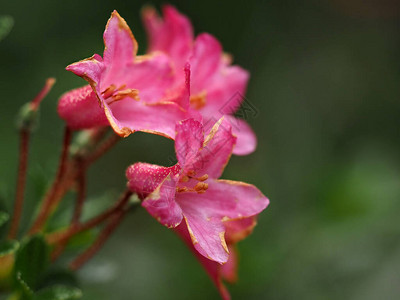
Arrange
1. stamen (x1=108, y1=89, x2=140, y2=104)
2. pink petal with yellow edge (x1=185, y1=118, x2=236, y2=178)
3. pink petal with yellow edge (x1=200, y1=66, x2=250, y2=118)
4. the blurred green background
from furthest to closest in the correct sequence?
the blurred green background → pink petal with yellow edge (x1=200, y1=66, x2=250, y2=118) → stamen (x1=108, y1=89, x2=140, y2=104) → pink petal with yellow edge (x1=185, y1=118, x2=236, y2=178)

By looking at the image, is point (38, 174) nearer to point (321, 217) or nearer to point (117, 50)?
point (117, 50)

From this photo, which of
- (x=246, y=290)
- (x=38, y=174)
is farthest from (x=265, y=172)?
(x=38, y=174)

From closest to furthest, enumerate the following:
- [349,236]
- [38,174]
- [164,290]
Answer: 1. [38,174]
2. [349,236]
3. [164,290]

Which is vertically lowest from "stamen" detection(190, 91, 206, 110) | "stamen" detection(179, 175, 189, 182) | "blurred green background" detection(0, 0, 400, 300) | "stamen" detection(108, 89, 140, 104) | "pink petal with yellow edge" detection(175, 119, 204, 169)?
"blurred green background" detection(0, 0, 400, 300)

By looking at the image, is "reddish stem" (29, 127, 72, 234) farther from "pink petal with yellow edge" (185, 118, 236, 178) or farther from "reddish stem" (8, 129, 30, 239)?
"pink petal with yellow edge" (185, 118, 236, 178)

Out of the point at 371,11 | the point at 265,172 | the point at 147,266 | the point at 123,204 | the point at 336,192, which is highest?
the point at 371,11

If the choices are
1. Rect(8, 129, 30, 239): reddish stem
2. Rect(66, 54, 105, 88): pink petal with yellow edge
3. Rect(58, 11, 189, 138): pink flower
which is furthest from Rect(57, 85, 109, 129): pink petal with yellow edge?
Rect(8, 129, 30, 239): reddish stem

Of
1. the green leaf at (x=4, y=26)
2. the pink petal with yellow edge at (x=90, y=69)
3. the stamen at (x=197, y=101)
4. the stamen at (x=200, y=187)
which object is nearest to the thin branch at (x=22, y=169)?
the green leaf at (x=4, y=26)
